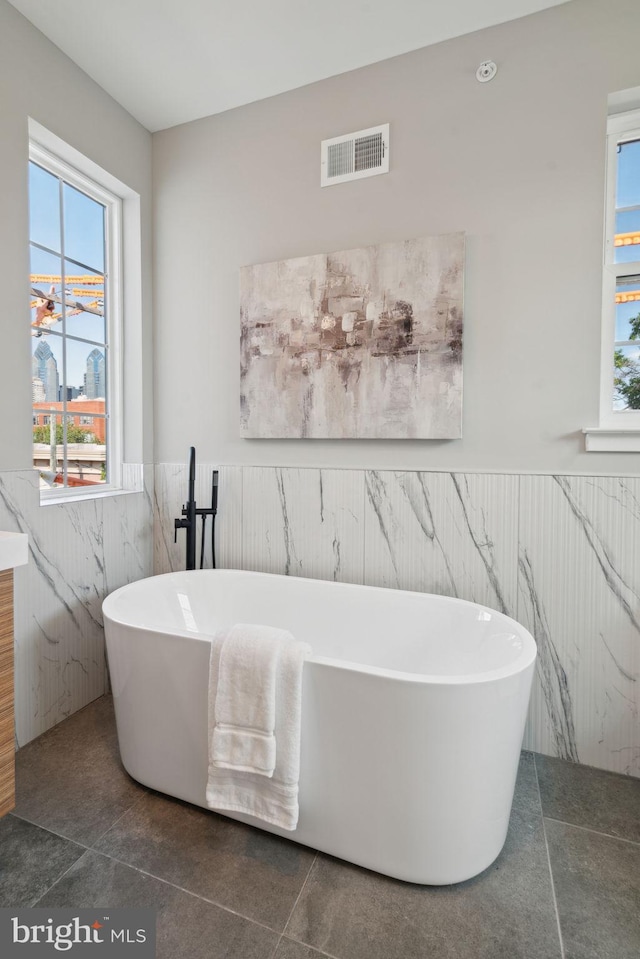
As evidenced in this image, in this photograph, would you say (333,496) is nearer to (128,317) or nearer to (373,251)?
(373,251)

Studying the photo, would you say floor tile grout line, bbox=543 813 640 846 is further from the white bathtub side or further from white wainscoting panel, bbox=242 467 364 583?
white wainscoting panel, bbox=242 467 364 583

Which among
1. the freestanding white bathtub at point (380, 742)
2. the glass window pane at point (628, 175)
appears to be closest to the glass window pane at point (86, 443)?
the freestanding white bathtub at point (380, 742)

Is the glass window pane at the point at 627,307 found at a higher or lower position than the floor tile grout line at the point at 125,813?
higher

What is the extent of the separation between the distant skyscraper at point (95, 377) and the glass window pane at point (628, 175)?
2403 millimetres

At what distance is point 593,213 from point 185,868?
2.54 m

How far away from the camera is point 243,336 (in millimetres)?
2322

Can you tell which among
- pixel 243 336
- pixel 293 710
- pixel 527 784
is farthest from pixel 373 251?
pixel 527 784

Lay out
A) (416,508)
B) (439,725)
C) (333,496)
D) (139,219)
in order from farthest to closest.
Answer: (139,219) < (333,496) < (416,508) < (439,725)

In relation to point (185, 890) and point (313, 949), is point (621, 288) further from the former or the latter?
point (185, 890)

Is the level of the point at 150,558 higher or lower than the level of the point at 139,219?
lower

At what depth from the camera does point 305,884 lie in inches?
50.6

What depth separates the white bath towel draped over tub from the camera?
4.29ft

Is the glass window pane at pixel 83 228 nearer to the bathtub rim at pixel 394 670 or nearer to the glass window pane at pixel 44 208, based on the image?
the glass window pane at pixel 44 208

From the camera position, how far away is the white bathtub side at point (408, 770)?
3.99 feet
